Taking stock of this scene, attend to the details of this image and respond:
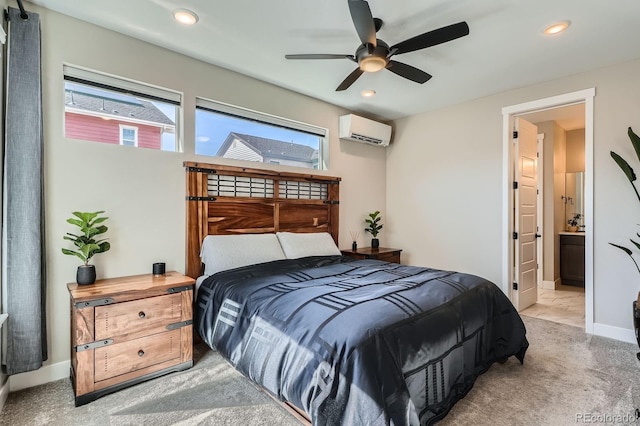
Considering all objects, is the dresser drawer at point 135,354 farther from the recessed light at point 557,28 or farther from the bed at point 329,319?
the recessed light at point 557,28

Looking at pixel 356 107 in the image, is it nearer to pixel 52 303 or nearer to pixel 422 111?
pixel 422 111

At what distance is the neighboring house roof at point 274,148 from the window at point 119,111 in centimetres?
58

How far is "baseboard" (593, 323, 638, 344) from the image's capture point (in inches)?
117

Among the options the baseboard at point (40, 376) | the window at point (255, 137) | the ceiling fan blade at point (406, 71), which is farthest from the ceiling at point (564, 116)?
the baseboard at point (40, 376)

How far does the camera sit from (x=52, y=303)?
2299mm

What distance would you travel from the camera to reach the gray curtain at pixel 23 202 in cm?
204

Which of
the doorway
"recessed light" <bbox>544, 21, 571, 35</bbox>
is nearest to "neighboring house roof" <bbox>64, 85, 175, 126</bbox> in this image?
"recessed light" <bbox>544, 21, 571, 35</bbox>

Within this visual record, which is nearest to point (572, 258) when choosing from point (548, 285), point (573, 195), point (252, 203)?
point (548, 285)

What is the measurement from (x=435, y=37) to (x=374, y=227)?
9.49ft

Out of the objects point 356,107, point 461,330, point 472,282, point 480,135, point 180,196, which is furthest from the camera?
point 356,107

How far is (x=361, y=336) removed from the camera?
58.6 inches

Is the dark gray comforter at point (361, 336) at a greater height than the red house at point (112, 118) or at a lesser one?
lesser

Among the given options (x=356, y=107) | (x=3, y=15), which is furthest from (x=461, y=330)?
(x=3, y=15)

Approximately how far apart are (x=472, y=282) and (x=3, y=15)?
378cm
